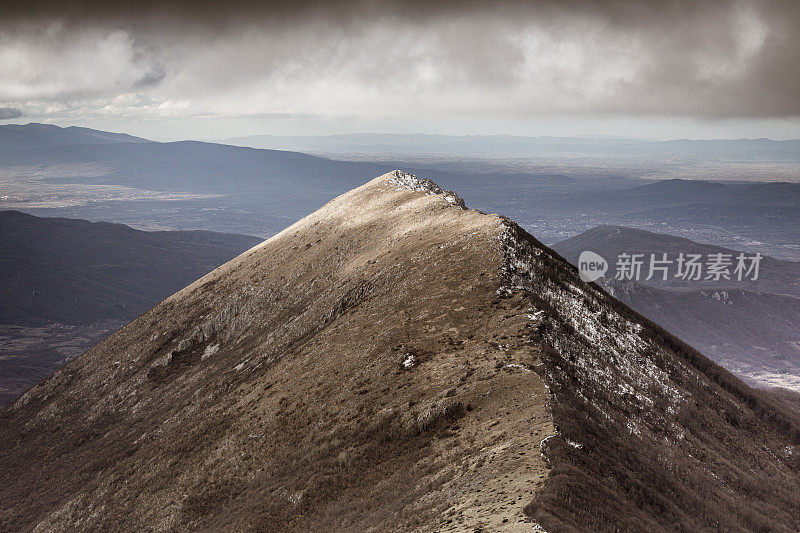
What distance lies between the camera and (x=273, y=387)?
55156 mm

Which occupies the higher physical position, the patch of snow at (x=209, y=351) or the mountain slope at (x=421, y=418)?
the mountain slope at (x=421, y=418)

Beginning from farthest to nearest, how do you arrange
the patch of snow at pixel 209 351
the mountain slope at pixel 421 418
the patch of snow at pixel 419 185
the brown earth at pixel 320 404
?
the patch of snow at pixel 419 185
the patch of snow at pixel 209 351
the brown earth at pixel 320 404
the mountain slope at pixel 421 418

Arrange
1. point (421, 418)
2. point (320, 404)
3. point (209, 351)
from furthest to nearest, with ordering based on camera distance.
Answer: point (209, 351), point (320, 404), point (421, 418)

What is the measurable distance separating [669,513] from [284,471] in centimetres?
2695

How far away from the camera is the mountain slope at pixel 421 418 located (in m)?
30.8

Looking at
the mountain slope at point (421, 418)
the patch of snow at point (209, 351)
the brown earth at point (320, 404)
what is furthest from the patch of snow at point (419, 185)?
the patch of snow at point (209, 351)

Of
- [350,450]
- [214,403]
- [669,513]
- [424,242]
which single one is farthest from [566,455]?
[214,403]

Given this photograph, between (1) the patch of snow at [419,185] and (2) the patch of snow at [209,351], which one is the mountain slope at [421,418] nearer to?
(2) the patch of snow at [209,351]

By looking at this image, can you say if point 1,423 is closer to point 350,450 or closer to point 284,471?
point 284,471

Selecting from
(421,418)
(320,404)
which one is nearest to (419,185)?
(320,404)

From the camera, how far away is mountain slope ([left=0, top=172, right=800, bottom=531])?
30.8 m

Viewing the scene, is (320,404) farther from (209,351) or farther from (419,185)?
(419,185)

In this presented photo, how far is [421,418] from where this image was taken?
3794 centimetres

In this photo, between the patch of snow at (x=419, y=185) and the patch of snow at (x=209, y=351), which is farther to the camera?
the patch of snow at (x=419, y=185)
